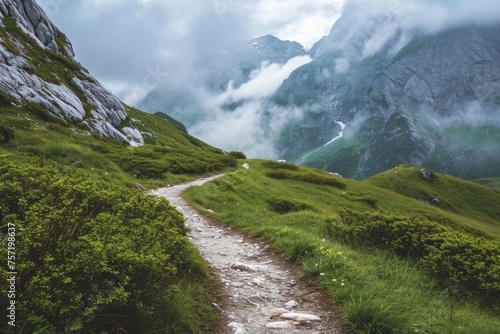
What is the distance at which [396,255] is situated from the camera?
1063 centimetres

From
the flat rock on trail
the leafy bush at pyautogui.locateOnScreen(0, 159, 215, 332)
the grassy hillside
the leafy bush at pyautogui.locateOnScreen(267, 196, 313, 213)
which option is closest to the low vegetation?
the leafy bush at pyautogui.locateOnScreen(0, 159, 215, 332)

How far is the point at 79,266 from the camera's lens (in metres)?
4.55

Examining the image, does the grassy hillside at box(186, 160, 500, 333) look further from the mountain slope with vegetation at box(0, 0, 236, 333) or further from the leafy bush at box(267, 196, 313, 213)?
the leafy bush at box(267, 196, 313, 213)

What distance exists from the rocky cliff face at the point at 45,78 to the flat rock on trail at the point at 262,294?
48463 millimetres

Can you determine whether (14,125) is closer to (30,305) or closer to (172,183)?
(172,183)

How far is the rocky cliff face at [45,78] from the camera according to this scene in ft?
165

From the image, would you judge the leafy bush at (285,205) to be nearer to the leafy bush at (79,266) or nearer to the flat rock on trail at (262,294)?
the flat rock on trail at (262,294)

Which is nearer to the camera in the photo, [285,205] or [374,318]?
[374,318]

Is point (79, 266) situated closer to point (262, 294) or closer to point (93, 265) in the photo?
point (93, 265)

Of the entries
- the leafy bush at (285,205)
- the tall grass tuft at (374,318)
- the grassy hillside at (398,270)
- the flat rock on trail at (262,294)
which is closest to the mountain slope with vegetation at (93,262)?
the flat rock on trail at (262,294)

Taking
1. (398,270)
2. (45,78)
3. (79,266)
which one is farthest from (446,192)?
(79,266)

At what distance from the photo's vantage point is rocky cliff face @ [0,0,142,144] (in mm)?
50344

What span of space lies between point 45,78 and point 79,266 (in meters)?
67.4

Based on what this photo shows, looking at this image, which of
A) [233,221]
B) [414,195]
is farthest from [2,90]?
[414,195]
